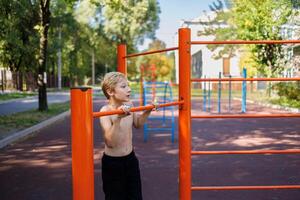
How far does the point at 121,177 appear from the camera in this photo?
2.94 metres

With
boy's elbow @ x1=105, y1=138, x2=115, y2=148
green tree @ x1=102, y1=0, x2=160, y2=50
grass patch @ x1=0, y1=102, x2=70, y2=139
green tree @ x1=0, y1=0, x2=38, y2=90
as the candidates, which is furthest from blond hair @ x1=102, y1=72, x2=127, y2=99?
green tree @ x1=102, y1=0, x2=160, y2=50

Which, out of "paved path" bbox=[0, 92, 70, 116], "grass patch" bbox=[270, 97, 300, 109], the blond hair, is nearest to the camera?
the blond hair

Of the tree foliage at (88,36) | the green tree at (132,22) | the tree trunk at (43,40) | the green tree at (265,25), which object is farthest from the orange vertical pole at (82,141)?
the green tree at (132,22)

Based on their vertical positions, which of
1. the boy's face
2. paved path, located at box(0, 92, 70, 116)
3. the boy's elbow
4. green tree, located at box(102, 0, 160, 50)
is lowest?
paved path, located at box(0, 92, 70, 116)

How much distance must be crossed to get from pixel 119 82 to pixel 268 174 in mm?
3415

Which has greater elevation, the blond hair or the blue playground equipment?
the blond hair

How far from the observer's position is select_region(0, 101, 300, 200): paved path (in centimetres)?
457

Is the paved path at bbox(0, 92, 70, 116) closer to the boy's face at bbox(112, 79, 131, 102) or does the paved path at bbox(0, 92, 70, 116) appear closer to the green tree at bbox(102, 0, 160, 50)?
the boy's face at bbox(112, 79, 131, 102)

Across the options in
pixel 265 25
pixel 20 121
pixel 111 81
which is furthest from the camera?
pixel 265 25

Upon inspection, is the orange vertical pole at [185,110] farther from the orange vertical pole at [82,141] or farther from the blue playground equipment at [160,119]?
the blue playground equipment at [160,119]

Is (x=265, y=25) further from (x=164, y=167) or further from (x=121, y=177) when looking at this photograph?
(x=121, y=177)

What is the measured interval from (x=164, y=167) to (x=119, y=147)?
3116 mm

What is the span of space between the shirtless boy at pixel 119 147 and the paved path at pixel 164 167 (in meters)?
1.45

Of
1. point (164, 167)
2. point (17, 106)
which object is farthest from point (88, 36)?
point (164, 167)
